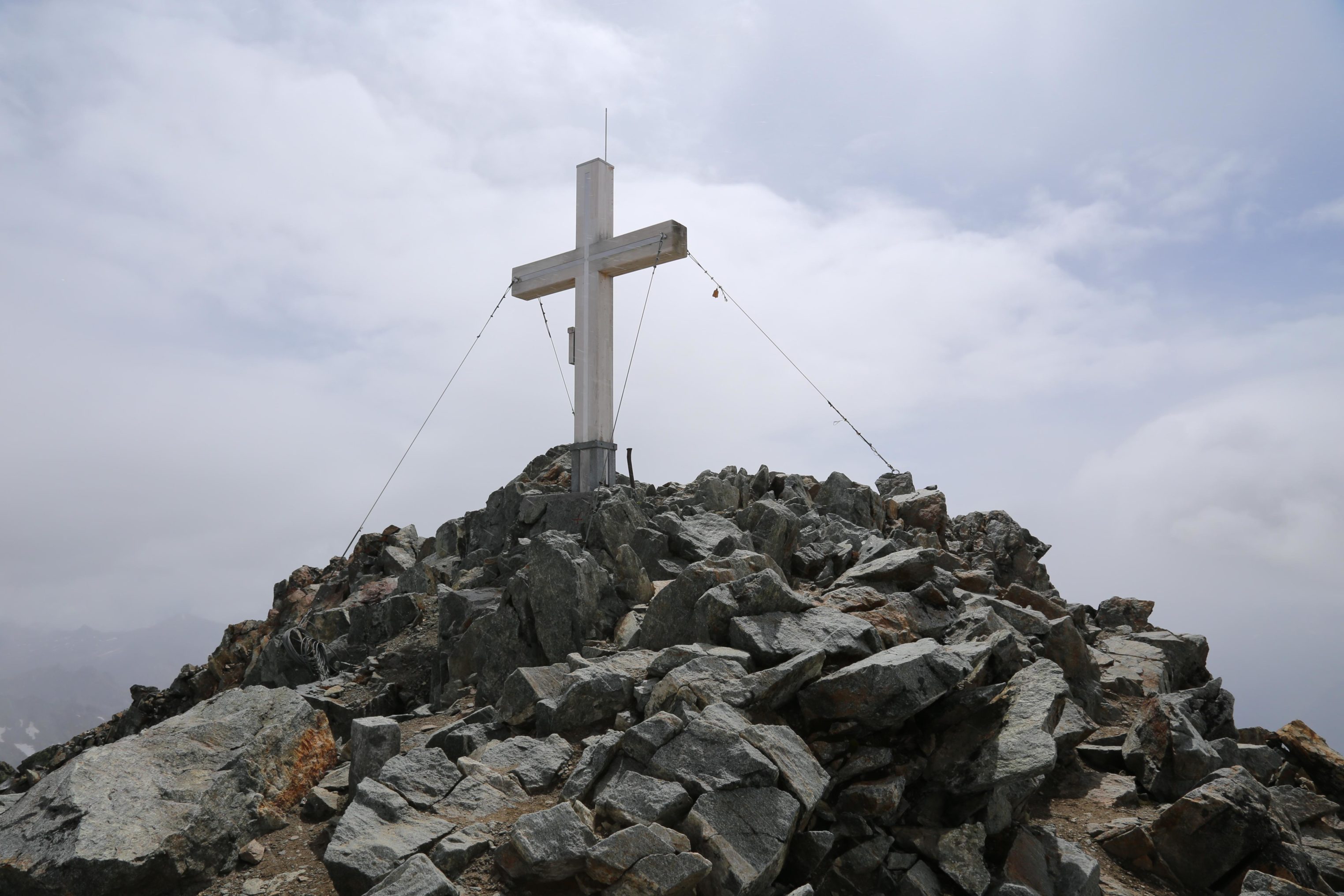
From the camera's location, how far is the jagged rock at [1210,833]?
7430 millimetres

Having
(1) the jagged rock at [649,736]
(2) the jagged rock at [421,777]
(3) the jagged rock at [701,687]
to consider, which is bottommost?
(2) the jagged rock at [421,777]

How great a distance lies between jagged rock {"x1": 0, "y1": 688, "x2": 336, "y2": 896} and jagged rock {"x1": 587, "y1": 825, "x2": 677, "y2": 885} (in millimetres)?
3143

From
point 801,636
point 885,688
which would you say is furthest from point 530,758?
point 885,688

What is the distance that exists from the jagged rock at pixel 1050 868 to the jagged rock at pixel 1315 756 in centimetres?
433

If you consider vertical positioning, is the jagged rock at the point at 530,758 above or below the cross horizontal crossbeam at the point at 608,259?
below

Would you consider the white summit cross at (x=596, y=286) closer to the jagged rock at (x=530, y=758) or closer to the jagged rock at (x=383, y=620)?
the jagged rock at (x=383, y=620)

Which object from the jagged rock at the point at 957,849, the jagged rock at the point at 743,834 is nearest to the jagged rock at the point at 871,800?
the jagged rock at the point at 957,849

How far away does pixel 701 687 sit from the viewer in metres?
7.36

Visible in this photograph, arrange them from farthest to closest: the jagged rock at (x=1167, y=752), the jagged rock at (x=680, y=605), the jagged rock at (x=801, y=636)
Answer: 1. the jagged rock at (x=680, y=605)
2. the jagged rock at (x=1167, y=752)
3. the jagged rock at (x=801, y=636)

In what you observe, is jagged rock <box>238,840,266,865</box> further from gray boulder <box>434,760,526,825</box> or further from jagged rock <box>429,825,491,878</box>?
jagged rock <box>429,825,491,878</box>

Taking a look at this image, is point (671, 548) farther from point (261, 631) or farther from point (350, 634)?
point (261, 631)

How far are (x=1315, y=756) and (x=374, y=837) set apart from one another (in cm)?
1023

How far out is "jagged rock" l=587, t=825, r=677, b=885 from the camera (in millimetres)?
5469

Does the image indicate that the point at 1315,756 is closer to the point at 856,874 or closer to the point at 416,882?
the point at 856,874
